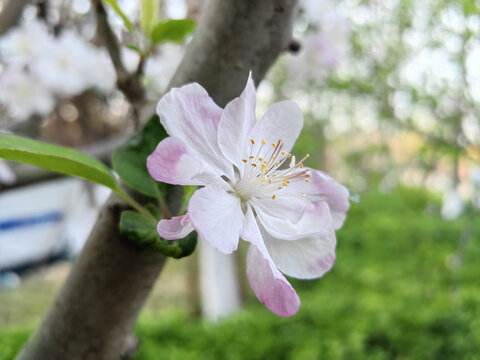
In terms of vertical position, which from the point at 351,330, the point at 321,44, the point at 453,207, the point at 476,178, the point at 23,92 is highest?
the point at 321,44

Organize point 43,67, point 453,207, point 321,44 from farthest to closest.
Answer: point 453,207, point 43,67, point 321,44

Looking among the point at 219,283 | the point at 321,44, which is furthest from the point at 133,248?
the point at 219,283

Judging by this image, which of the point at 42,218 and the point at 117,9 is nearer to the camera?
the point at 117,9

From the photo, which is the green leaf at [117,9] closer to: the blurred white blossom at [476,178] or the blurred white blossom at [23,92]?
the blurred white blossom at [23,92]

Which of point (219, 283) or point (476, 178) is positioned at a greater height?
point (476, 178)

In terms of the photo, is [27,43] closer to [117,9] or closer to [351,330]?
[117,9]

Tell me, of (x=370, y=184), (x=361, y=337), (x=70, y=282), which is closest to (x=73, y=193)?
(x=361, y=337)
